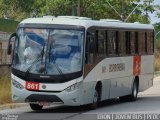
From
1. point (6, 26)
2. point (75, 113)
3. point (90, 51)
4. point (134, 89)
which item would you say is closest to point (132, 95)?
point (134, 89)

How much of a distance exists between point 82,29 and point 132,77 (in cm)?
647

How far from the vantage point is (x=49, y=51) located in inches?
826

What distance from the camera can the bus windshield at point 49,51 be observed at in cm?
2084

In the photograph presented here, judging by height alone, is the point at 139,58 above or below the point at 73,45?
below

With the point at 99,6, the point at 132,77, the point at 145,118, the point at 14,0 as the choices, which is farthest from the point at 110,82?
the point at 14,0

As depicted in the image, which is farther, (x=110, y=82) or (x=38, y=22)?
(x=110, y=82)

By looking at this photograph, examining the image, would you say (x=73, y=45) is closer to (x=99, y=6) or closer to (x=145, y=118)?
(x=145, y=118)

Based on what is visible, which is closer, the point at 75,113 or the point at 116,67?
the point at 75,113

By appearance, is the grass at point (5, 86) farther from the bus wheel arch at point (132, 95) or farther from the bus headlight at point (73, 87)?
the bus wheel arch at point (132, 95)

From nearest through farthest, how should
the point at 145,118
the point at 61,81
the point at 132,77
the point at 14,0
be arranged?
the point at 145,118
the point at 61,81
the point at 132,77
the point at 14,0

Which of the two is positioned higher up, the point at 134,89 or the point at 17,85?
the point at 17,85

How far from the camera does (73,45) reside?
21141mm

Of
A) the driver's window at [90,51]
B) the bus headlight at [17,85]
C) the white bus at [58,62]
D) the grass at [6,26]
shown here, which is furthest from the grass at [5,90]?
the grass at [6,26]

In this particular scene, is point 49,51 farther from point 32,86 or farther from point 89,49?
point 89,49
